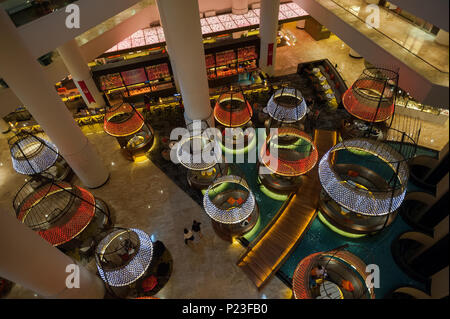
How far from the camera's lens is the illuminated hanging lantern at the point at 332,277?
6.84 metres

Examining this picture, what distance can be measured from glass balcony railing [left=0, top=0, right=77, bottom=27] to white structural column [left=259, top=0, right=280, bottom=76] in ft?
33.2

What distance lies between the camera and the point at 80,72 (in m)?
14.7

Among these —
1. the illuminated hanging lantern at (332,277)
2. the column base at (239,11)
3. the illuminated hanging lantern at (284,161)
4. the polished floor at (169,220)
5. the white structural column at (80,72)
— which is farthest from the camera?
the column base at (239,11)

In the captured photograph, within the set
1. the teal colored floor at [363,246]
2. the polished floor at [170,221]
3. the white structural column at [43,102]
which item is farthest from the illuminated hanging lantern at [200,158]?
the white structural column at [43,102]

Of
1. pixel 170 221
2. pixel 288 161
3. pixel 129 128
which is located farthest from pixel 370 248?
pixel 129 128

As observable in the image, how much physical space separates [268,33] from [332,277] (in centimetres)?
1388

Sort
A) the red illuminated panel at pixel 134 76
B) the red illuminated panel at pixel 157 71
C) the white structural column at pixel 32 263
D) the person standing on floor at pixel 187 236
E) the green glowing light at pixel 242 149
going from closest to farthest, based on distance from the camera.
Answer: the white structural column at pixel 32 263, the person standing on floor at pixel 187 236, the green glowing light at pixel 242 149, the red illuminated panel at pixel 134 76, the red illuminated panel at pixel 157 71

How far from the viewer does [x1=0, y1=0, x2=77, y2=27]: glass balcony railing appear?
859cm

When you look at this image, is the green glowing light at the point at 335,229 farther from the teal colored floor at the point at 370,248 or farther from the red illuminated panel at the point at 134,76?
the red illuminated panel at the point at 134,76

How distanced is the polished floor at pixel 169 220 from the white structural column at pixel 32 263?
3.30m
